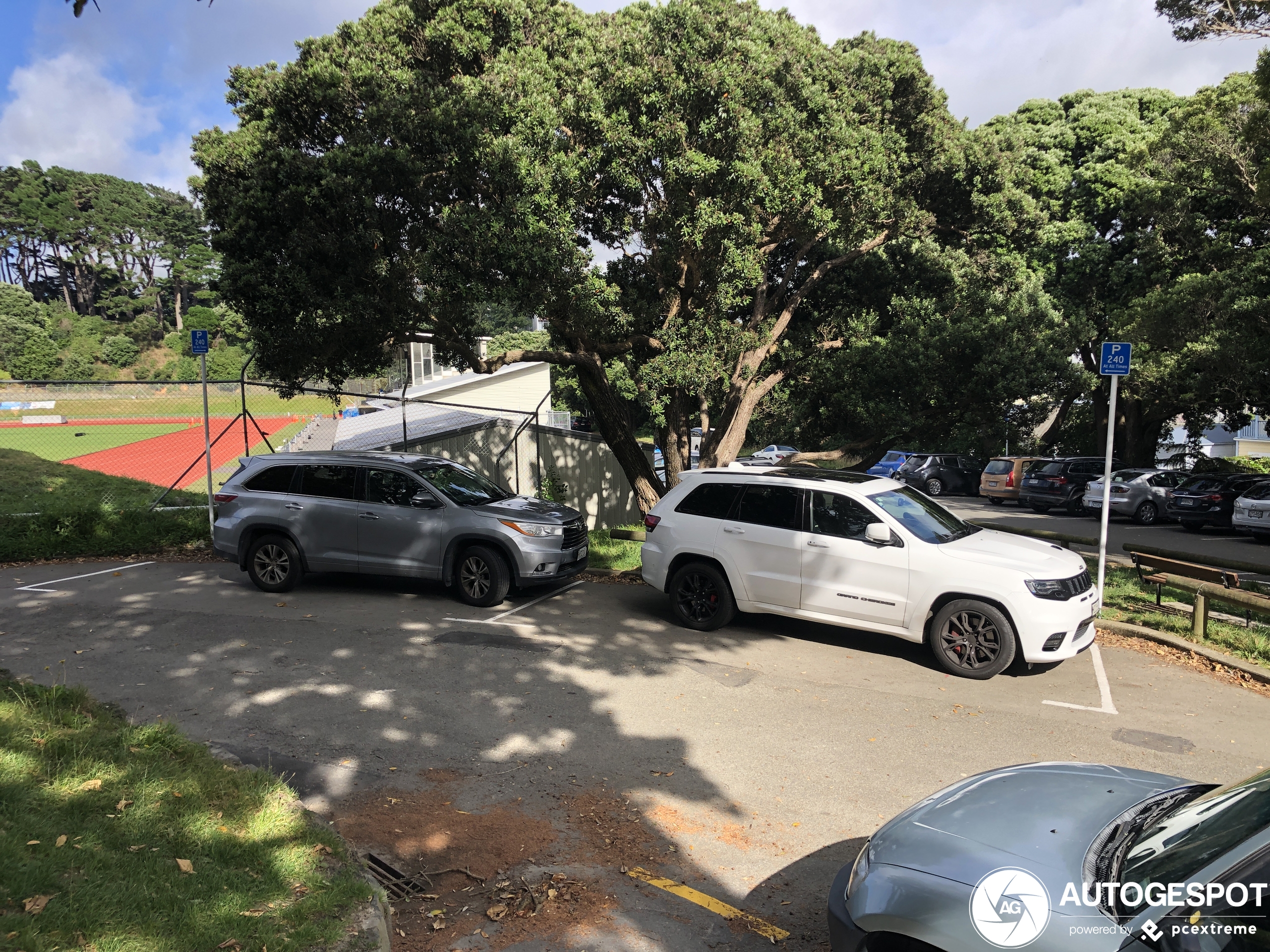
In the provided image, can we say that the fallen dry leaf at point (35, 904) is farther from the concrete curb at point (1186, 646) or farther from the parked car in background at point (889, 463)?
the parked car in background at point (889, 463)

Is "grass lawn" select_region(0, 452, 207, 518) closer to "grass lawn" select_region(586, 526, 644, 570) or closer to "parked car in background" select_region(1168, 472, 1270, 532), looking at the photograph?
"grass lawn" select_region(586, 526, 644, 570)

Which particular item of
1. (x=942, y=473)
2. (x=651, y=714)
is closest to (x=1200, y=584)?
(x=651, y=714)

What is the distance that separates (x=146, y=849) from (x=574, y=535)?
268 inches

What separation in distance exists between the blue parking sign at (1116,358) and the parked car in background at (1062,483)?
50.9ft

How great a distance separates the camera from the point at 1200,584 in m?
8.58

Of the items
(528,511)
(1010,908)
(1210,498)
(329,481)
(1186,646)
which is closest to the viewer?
(1010,908)

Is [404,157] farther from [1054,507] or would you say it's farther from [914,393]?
[1054,507]

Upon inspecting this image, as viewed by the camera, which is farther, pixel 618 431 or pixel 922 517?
pixel 618 431

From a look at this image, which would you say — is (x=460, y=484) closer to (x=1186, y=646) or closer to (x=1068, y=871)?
(x=1186, y=646)

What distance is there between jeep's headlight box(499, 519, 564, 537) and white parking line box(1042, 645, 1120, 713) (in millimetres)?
5452

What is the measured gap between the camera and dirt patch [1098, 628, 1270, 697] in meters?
7.41

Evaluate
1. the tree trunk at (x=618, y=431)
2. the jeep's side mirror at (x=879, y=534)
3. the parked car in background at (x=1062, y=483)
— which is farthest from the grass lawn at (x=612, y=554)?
the parked car in background at (x=1062, y=483)

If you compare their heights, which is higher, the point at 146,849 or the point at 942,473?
the point at 942,473

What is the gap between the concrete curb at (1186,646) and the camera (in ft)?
24.6
